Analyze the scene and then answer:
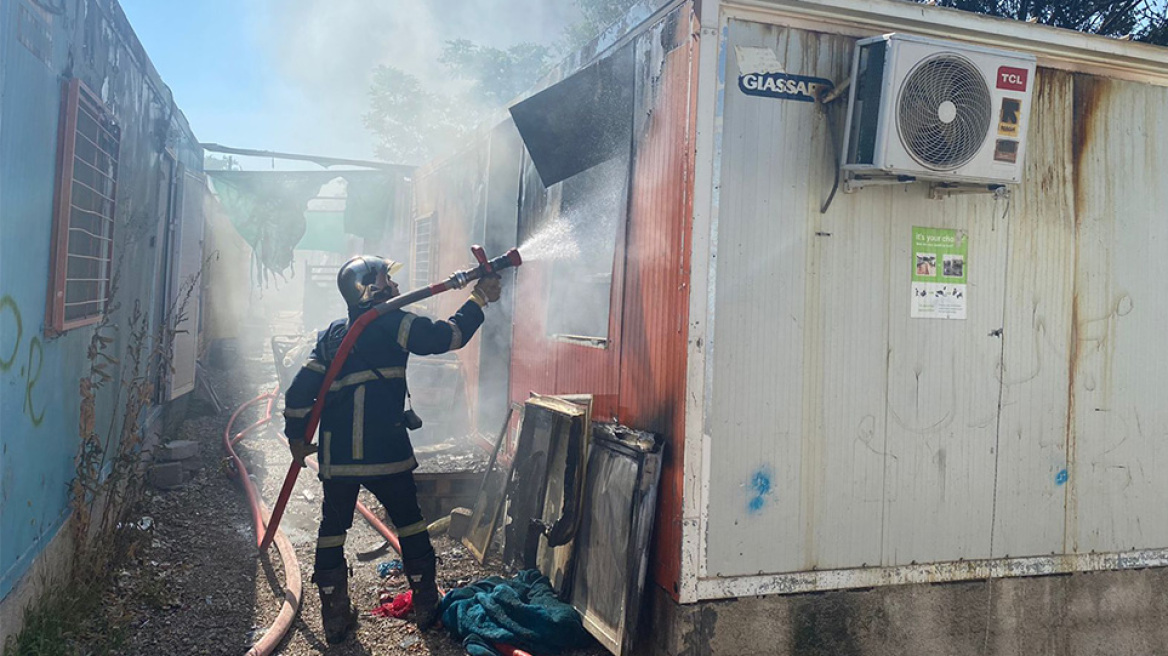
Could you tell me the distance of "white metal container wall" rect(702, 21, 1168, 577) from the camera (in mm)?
4098

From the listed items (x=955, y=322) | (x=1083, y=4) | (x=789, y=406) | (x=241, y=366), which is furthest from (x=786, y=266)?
(x=241, y=366)

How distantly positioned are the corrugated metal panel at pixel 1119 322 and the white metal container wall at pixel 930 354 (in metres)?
0.01

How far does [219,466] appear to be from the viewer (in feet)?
26.6

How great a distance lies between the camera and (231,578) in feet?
17.8

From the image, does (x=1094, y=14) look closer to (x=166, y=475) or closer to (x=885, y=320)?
(x=885, y=320)

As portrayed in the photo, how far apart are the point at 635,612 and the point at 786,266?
1.98 metres

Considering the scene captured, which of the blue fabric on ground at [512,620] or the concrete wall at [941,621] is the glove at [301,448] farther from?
the concrete wall at [941,621]

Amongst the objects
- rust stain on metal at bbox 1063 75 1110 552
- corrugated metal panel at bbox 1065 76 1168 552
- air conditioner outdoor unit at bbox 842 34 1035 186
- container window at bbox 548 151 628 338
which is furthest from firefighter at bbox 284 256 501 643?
corrugated metal panel at bbox 1065 76 1168 552

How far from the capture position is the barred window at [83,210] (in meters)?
4.19

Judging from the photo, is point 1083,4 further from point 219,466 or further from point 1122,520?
point 219,466

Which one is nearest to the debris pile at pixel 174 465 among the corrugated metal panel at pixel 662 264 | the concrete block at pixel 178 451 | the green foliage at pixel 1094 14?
the concrete block at pixel 178 451

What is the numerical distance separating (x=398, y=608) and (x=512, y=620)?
3.21 ft

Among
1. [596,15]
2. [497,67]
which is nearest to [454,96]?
[497,67]

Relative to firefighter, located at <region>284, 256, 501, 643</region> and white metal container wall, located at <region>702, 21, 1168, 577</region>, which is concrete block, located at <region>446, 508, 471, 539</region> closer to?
firefighter, located at <region>284, 256, 501, 643</region>
